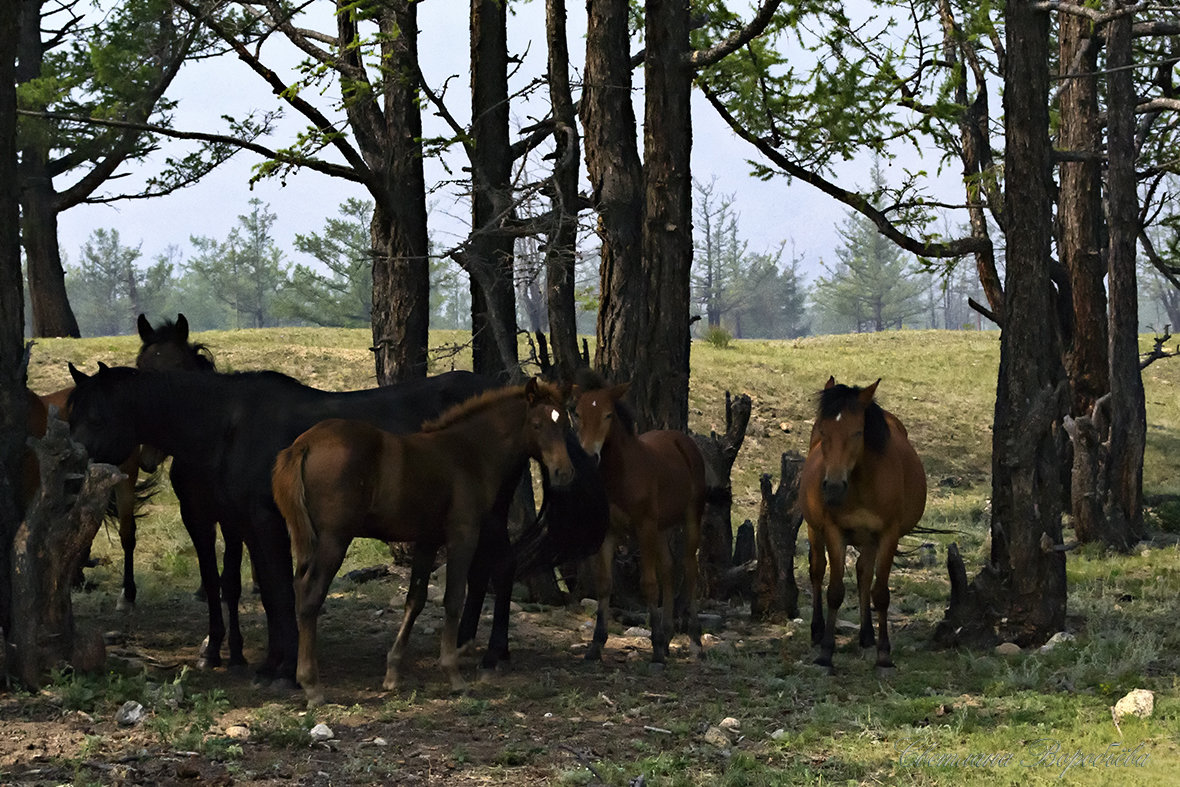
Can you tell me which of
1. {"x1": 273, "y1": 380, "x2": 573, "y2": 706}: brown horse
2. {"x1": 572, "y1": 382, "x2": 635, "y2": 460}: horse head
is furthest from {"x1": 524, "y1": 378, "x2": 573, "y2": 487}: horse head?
{"x1": 572, "y1": 382, "x2": 635, "y2": 460}: horse head

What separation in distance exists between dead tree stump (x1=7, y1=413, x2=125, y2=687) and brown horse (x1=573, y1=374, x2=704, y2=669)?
3627 millimetres

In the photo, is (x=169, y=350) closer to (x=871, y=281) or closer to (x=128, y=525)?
(x=128, y=525)

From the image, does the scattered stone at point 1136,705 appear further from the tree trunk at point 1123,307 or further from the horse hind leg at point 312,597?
the tree trunk at point 1123,307

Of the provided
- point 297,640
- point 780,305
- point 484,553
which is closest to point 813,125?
point 484,553

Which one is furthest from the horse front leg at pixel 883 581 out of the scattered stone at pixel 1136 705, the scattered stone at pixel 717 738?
the scattered stone at pixel 717 738

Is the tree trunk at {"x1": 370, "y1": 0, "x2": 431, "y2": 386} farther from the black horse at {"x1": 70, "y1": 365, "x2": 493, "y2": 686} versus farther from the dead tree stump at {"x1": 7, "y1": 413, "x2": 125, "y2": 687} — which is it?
the dead tree stump at {"x1": 7, "y1": 413, "x2": 125, "y2": 687}

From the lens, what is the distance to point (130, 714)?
7.28 metres

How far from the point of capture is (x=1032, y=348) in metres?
10.2

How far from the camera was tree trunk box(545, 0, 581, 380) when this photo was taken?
12.0 m

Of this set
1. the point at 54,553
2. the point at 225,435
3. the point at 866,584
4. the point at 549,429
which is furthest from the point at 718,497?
the point at 54,553

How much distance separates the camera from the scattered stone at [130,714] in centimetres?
722

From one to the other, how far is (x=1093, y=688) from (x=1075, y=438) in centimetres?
896

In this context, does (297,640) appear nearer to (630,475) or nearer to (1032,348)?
(630,475)

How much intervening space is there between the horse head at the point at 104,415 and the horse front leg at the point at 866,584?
6.02 meters
